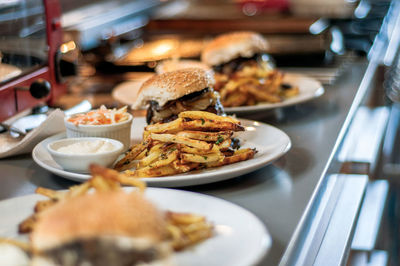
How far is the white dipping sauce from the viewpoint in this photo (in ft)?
5.14

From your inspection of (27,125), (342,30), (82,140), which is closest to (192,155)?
(82,140)

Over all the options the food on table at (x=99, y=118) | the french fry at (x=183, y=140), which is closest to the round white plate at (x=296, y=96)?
the food on table at (x=99, y=118)

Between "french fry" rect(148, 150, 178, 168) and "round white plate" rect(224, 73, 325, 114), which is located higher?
"french fry" rect(148, 150, 178, 168)

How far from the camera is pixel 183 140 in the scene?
1599mm

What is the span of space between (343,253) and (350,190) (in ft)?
2.08

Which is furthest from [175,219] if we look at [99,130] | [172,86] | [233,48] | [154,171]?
[233,48]

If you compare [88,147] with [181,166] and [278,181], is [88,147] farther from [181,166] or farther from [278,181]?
[278,181]

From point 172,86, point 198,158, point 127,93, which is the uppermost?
point 172,86

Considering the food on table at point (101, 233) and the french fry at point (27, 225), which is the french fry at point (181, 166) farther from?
the food on table at point (101, 233)

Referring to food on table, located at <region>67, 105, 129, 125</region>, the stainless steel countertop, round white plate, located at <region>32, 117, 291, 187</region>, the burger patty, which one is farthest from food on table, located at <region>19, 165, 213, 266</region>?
the burger patty

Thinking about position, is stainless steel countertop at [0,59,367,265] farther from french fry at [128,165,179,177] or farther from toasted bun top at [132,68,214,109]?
toasted bun top at [132,68,214,109]

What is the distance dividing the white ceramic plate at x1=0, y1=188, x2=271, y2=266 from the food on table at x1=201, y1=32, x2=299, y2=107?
3.97ft

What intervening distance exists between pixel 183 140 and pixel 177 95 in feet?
0.93

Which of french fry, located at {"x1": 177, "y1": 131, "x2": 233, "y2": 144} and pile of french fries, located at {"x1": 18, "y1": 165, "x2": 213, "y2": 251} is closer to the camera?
pile of french fries, located at {"x1": 18, "y1": 165, "x2": 213, "y2": 251}
